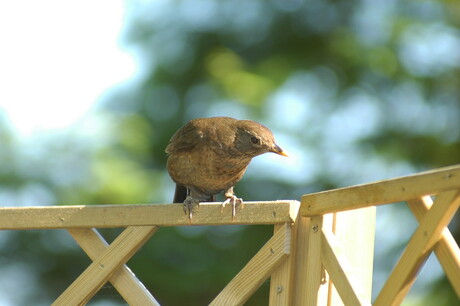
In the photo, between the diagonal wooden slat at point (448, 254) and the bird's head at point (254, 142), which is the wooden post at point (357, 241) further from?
the bird's head at point (254, 142)

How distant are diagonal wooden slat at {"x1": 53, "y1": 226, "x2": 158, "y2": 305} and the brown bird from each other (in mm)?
1225

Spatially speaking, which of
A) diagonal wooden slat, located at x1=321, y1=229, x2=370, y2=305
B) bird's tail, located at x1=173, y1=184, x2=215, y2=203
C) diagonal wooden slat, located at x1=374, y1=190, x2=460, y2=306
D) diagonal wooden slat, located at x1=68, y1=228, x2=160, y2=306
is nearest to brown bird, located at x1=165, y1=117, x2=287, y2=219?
bird's tail, located at x1=173, y1=184, x2=215, y2=203

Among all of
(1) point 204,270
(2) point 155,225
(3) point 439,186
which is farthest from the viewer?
(1) point 204,270

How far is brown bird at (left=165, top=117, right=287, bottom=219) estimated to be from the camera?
434 centimetres

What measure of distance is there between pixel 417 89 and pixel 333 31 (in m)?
0.86

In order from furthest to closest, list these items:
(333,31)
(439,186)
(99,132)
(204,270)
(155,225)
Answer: (333,31), (99,132), (204,270), (155,225), (439,186)

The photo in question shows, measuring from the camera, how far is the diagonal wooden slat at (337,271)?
2471 millimetres

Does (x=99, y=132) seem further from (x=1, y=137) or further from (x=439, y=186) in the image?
(x=439, y=186)

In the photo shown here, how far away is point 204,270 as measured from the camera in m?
6.19

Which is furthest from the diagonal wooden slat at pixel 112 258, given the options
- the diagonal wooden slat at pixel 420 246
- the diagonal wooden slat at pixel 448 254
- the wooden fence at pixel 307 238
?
the diagonal wooden slat at pixel 448 254

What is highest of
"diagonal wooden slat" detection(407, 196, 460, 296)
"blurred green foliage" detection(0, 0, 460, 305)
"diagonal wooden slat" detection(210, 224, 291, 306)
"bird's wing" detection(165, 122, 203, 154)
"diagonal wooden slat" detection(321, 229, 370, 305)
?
"blurred green foliage" detection(0, 0, 460, 305)

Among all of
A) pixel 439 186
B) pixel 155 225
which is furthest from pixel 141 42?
pixel 439 186

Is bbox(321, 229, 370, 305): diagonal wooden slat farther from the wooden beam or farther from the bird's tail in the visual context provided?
the bird's tail

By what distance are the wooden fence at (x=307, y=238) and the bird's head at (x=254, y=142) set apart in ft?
4.25
